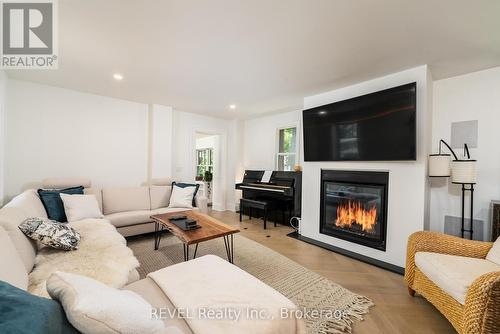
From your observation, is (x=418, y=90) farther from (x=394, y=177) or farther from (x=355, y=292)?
(x=355, y=292)

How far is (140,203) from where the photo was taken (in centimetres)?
363

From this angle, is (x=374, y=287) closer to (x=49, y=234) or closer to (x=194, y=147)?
(x=49, y=234)

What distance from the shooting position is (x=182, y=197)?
12.5 ft

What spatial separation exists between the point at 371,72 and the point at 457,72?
101cm

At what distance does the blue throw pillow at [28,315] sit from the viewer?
50 cm

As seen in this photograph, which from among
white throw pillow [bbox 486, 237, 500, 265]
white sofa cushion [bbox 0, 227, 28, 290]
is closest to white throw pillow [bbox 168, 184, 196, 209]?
white sofa cushion [bbox 0, 227, 28, 290]

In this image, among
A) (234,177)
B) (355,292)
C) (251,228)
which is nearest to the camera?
(355,292)

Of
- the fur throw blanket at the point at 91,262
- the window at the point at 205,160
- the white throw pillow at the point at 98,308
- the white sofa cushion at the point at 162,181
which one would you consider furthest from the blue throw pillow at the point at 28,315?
the window at the point at 205,160

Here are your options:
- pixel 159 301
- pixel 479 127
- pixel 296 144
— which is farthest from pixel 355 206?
pixel 159 301

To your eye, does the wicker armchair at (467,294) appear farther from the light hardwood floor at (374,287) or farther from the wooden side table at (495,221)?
the wooden side table at (495,221)

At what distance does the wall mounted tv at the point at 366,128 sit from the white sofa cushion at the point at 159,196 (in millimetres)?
2689

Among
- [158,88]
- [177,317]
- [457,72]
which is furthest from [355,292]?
[158,88]

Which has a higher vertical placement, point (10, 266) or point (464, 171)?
point (464, 171)

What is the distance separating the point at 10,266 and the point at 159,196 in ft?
9.13
